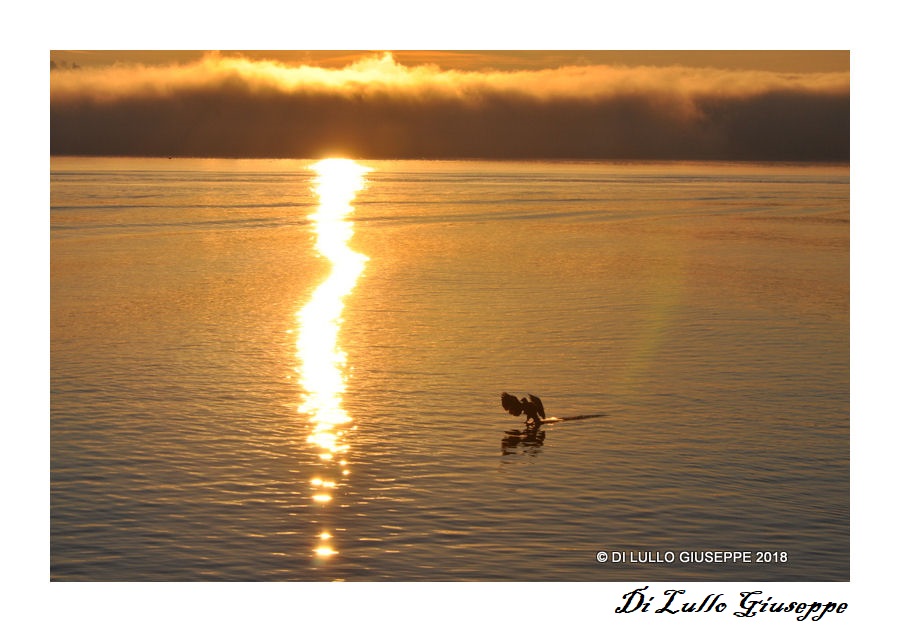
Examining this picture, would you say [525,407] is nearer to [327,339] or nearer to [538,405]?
[538,405]

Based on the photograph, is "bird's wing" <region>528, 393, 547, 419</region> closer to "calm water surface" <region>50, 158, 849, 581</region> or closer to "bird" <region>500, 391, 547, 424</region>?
"bird" <region>500, 391, 547, 424</region>

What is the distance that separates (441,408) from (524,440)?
3.23m

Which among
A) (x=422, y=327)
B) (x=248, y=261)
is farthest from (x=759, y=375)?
(x=248, y=261)

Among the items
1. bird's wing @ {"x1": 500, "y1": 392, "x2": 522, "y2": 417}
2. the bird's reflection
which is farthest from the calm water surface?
bird's wing @ {"x1": 500, "y1": 392, "x2": 522, "y2": 417}

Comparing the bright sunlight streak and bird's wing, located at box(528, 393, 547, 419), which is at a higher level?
the bright sunlight streak

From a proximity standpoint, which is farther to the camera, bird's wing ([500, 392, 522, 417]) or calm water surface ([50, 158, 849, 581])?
bird's wing ([500, 392, 522, 417])

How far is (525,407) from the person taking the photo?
30219 millimetres

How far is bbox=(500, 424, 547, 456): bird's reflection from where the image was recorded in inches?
1141

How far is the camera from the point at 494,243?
7000 centimetres

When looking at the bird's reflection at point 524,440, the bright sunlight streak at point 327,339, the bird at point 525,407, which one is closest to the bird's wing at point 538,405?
the bird at point 525,407

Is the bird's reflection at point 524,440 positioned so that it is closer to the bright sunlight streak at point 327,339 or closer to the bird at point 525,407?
the bird at point 525,407
